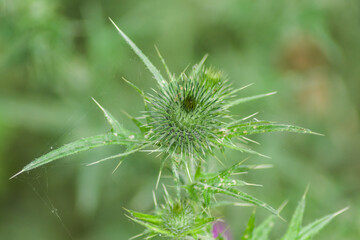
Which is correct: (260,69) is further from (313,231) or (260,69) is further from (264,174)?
(313,231)

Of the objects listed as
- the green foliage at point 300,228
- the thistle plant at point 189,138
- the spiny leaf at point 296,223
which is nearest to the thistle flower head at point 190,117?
the thistle plant at point 189,138

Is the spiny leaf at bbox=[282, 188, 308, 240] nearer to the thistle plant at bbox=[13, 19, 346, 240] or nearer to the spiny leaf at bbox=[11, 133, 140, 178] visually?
the thistle plant at bbox=[13, 19, 346, 240]

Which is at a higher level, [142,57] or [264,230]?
[142,57]

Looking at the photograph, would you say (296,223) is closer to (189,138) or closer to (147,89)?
(189,138)

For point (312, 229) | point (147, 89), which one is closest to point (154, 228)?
point (312, 229)

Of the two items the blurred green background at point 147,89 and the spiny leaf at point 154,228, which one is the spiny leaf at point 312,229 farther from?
the blurred green background at point 147,89

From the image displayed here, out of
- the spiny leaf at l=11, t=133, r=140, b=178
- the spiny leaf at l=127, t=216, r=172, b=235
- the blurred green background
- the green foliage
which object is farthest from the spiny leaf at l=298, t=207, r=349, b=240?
the blurred green background
